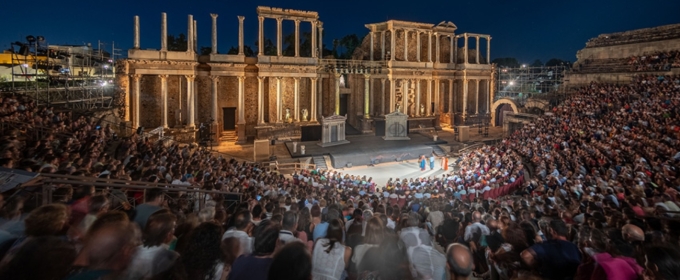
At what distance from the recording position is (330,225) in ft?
16.1

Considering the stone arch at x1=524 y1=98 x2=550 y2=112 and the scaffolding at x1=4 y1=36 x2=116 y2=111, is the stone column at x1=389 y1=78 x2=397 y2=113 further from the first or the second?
the scaffolding at x1=4 y1=36 x2=116 y2=111

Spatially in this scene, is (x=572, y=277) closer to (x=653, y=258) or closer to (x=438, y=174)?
(x=653, y=258)

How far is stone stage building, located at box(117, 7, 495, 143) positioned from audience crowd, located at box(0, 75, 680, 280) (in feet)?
39.3

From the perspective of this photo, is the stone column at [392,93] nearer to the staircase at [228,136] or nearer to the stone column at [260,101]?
the stone column at [260,101]

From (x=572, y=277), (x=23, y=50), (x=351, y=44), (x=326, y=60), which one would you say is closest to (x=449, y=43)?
(x=326, y=60)

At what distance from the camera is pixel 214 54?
29.7 m

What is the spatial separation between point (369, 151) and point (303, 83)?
37.4ft

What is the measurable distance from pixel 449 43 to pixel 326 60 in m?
16.0

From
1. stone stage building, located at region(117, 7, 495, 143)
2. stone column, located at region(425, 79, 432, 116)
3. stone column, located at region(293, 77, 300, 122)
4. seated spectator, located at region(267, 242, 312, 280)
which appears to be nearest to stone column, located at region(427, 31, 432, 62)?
stone stage building, located at region(117, 7, 495, 143)

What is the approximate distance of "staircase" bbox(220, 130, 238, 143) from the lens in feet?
103

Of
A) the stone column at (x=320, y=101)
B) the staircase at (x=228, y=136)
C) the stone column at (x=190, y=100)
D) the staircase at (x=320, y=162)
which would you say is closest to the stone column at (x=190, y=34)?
the stone column at (x=190, y=100)

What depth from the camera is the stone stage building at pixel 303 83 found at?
1117 inches

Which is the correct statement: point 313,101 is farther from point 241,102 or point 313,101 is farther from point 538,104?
point 538,104

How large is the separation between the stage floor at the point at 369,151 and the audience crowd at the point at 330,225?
27.6 ft
